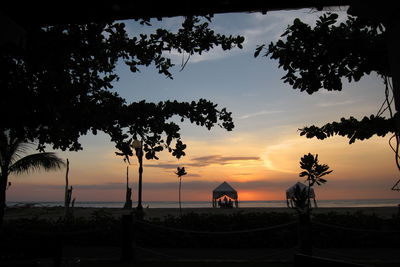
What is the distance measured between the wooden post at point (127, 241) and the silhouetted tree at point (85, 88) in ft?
9.42

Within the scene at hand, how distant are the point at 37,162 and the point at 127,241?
777cm

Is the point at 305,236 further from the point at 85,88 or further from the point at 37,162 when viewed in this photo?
the point at 37,162

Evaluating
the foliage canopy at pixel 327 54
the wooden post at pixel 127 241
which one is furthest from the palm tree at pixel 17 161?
the foliage canopy at pixel 327 54

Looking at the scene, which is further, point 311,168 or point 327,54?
point 311,168

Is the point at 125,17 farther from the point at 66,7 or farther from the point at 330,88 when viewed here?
the point at 330,88

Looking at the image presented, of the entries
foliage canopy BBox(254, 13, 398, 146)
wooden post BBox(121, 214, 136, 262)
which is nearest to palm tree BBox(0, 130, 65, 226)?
wooden post BBox(121, 214, 136, 262)

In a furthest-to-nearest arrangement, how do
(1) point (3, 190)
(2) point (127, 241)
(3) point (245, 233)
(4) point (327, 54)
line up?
(1) point (3, 190), (3) point (245, 233), (2) point (127, 241), (4) point (327, 54)

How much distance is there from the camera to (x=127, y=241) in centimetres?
871

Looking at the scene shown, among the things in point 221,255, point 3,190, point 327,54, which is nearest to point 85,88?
point 327,54

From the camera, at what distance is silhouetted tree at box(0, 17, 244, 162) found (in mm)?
Result: 4289

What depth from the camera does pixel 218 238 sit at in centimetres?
1059

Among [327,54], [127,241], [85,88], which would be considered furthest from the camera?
[127,241]

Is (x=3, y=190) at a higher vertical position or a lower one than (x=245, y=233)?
higher


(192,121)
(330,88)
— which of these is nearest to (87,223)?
(192,121)
